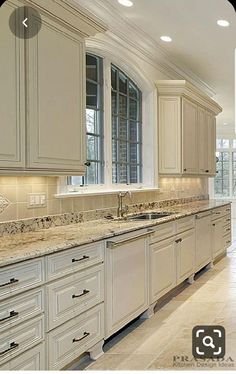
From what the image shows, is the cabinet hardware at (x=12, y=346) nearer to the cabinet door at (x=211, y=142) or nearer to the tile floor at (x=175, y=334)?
the tile floor at (x=175, y=334)

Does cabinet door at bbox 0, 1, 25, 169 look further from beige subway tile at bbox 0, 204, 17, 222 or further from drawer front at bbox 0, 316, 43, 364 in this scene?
drawer front at bbox 0, 316, 43, 364

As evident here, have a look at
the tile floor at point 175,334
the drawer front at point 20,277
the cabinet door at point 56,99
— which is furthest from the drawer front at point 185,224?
the drawer front at point 20,277

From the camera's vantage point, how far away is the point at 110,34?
4.56 m

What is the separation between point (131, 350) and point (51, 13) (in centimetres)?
246

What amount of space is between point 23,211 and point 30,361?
1197mm

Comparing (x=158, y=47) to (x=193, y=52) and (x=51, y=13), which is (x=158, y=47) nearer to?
(x=193, y=52)

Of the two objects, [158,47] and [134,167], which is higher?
[158,47]

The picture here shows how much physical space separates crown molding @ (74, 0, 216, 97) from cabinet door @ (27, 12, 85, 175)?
1032 millimetres

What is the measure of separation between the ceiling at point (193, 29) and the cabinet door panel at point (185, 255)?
2361mm

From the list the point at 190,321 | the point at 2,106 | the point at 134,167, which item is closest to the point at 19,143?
the point at 2,106

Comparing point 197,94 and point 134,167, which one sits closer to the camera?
point 134,167

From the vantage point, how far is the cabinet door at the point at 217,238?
6.05 m

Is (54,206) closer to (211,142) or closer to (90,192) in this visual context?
(90,192)

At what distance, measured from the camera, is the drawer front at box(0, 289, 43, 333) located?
6.56 ft
